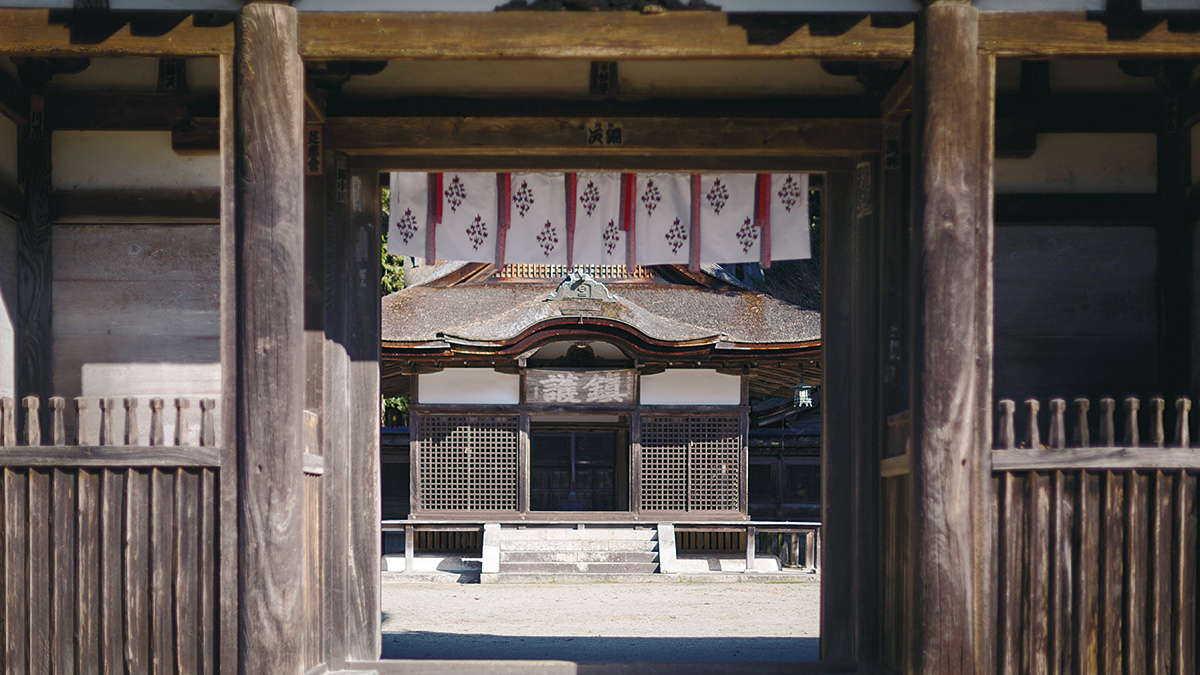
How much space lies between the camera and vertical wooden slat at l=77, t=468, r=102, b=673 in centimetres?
572

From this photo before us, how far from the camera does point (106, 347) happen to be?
7371 millimetres

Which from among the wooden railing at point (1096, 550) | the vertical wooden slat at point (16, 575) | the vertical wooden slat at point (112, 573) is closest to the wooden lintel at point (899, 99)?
the wooden railing at point (1096, 550)

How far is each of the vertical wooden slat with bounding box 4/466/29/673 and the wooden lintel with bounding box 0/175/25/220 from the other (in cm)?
211

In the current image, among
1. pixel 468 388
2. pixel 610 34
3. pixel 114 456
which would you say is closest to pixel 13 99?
pixel 114 456

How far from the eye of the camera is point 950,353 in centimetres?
555

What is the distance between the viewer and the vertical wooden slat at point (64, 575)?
5.73 m

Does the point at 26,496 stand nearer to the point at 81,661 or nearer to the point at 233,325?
the point at 81,661

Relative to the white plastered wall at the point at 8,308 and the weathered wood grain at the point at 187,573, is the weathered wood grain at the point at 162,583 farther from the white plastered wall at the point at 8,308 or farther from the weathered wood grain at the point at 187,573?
the white plastered wall at the point at 8,308

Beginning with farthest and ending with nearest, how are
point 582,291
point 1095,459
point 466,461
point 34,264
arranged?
point 466,461
point 582,291
point 34,264
point 1095,459

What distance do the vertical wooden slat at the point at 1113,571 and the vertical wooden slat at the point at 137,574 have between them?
481 centimetres

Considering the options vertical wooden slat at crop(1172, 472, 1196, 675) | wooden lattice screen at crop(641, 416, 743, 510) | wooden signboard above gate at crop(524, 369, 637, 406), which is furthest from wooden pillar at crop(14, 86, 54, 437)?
wooden lattice screen at crop(641, 416, 743, 510)

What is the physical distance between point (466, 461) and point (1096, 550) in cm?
1374

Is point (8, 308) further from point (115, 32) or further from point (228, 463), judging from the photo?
point (228, 463)

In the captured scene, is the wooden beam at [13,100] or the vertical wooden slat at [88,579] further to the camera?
the wooden beam at [13,100]
